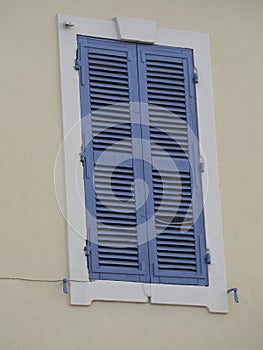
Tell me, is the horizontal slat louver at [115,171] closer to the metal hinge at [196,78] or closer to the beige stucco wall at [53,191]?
the beige stucco wall at [53,191]

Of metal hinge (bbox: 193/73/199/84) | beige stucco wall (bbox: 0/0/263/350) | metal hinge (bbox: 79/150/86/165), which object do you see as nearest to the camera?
beige stucco wall (bbox: 0/0/263/350)

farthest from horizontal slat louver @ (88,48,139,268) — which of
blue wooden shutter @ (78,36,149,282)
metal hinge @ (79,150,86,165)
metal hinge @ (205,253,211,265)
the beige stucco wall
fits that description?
metal hinge @ (205,253,211,265)

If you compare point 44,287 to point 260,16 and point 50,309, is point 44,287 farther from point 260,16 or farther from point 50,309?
point 260,16

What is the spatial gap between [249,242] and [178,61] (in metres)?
1.39

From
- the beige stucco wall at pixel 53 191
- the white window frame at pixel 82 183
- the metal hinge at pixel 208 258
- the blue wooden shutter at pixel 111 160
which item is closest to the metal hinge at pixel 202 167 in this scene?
the white window frame at pixel 82 183

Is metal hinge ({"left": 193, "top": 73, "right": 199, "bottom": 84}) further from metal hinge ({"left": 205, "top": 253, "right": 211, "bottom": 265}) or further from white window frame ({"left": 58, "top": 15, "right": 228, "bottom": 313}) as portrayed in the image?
metal hinge ({"left": 205, "top": 253, "right": 211, "bottom": 265})

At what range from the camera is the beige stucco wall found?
9.62 m

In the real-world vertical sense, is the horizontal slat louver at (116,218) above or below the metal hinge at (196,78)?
below

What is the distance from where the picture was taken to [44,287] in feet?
31.7

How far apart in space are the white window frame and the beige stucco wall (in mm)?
59

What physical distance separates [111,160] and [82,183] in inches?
11.1

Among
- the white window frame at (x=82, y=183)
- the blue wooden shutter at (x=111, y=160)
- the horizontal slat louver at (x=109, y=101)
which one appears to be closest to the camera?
the white window frame at (x=82, y=183)

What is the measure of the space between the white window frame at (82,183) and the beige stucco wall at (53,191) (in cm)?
6

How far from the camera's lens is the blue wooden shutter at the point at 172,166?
1005 cm
